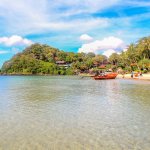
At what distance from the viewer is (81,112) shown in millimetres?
14227

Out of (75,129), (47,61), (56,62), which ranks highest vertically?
(47,61)

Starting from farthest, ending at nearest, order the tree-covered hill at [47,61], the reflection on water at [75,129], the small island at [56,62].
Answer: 1. the tree-covered hill at [47,61]
2. the small island at [56,62]
3. the reflection on water at [75,129]

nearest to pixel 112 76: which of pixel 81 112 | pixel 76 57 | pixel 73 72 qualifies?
pixel 81 112

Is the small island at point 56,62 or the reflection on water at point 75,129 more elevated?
the small island at point 56,62

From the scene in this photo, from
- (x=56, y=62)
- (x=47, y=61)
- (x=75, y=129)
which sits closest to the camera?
(x=75, y=129)

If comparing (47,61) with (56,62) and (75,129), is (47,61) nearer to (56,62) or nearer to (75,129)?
(56,62)

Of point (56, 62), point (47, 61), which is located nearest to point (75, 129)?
point (56, 62)

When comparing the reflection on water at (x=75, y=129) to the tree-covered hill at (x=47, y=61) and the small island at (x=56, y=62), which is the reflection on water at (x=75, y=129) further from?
the tree-covered hill at (x=47, y=61)

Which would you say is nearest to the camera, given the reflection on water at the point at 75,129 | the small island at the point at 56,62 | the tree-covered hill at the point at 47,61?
the reflection on water at the point at 75,129

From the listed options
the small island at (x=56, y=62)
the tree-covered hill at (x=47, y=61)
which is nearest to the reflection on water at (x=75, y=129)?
the small island at (x=56, y=62)

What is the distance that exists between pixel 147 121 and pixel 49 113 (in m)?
5.03

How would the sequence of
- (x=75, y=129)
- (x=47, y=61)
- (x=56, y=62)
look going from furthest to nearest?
(x=47, y=61) → (x=56, y=62) → (x=75, y=129)

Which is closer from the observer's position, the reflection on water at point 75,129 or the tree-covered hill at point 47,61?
the reflection on water at point 75,129

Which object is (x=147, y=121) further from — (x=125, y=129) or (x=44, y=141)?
(x=44, y=141)
